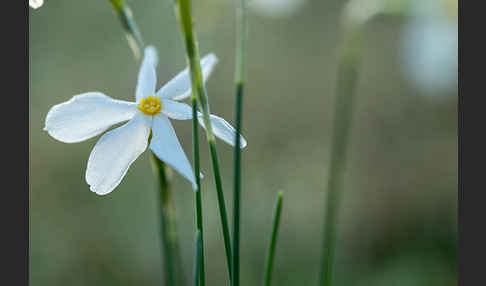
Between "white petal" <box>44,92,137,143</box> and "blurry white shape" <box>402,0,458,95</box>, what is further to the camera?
"blurry white shape" <box>402,0,458,95</box>

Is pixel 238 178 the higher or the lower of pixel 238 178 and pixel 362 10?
the lower

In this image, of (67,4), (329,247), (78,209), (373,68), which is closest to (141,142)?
(329,247)

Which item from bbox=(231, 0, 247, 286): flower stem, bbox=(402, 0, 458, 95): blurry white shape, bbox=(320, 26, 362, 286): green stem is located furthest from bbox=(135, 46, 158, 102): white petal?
bbox=(402, 0, 458, 95): blurry white shape

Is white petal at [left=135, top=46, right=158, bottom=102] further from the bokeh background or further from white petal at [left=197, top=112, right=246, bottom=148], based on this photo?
the bokeh background

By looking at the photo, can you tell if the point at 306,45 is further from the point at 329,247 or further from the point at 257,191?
the point at 329,247

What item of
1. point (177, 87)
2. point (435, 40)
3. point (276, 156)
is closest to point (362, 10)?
point (177, 87)

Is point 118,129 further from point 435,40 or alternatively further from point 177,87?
point 435,40
